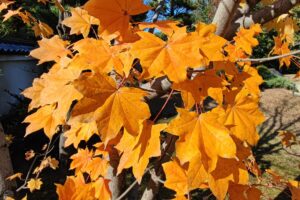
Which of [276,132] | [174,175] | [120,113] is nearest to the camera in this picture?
[120,113]

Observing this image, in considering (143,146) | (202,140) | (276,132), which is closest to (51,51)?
(143,146)

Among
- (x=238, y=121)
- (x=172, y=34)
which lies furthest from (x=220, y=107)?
(x=172, y=34)

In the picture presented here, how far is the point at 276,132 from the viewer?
5.25m

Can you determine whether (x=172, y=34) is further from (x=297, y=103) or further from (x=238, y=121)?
(x=297, y=103)

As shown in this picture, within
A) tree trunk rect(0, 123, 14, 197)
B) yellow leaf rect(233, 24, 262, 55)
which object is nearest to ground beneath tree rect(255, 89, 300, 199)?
yellow leaf rect(233, 24, 262, 55)

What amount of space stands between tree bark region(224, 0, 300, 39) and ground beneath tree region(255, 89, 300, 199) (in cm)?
138

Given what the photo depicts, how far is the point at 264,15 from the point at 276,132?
4.70m

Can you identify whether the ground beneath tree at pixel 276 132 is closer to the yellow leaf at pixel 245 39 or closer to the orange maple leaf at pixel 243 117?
the yellow leaf at pixel 245 39

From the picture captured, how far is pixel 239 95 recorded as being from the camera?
780 mm

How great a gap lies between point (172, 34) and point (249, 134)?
1.00 feet

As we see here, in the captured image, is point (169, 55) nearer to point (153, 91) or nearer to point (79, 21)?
point (153, 91)

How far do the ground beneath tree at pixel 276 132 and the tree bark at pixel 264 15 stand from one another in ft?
4.54

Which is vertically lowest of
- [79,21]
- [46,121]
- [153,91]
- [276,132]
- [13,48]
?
[276,132]

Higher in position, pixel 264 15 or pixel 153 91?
pixel 264 15
